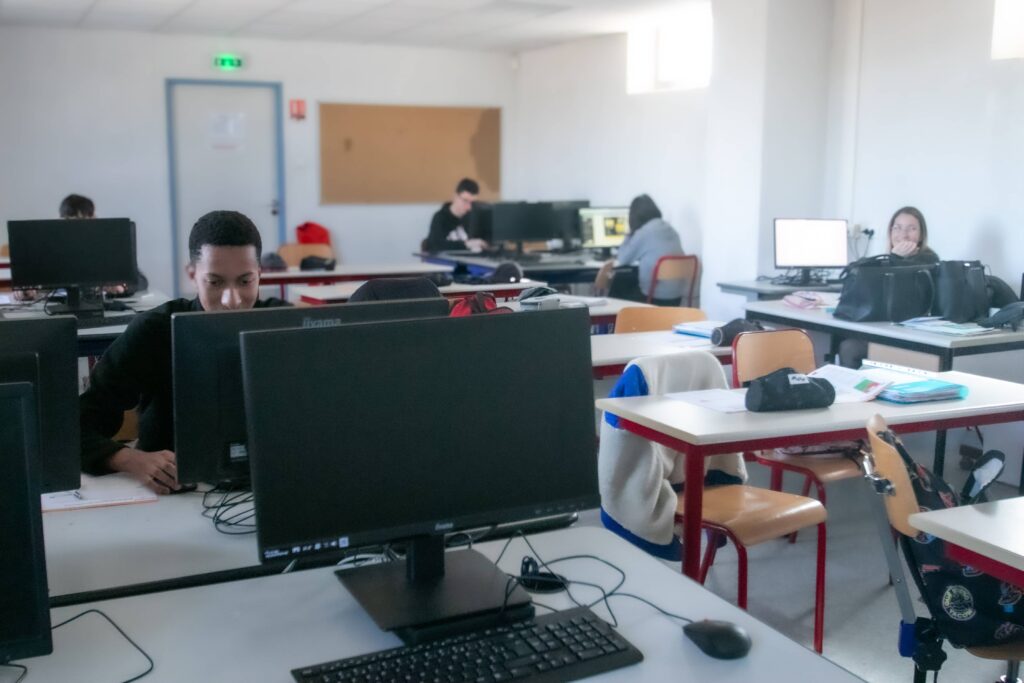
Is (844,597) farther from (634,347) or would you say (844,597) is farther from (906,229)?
(906,229)

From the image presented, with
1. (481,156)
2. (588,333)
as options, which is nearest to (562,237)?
(481,156)

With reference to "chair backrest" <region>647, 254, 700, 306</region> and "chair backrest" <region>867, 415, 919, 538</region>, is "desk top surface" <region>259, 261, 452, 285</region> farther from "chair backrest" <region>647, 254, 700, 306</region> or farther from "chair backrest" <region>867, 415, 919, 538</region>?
"chair backrest" <region>867, 415, 919, 538</region>

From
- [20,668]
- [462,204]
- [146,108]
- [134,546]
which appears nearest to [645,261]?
[462,204]

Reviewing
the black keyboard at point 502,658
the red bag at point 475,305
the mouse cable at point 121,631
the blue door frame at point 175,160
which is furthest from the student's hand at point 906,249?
the blue door frame at point 175,160

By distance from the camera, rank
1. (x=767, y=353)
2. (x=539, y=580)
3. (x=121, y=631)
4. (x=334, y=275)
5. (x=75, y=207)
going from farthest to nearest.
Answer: (x=334, y=275)
(x=75, y=207)
(x=767, y=353)
(x=539, y=580)
(x=121, y=631)

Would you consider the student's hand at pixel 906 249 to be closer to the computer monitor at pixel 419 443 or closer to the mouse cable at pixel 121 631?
the computer monitor at pixel 419 443

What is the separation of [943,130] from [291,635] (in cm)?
524

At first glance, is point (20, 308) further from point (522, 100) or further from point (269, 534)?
point (522, 100)

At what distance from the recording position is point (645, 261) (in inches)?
284

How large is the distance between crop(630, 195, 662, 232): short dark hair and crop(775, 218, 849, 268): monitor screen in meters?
1.56

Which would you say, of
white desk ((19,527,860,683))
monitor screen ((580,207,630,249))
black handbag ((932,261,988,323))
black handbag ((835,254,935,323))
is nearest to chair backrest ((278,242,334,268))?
monitor screen ((580,207,630,249))

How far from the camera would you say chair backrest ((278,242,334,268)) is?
8.16 m

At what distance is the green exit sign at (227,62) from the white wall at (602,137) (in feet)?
9.11

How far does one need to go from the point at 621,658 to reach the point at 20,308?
434 cm
